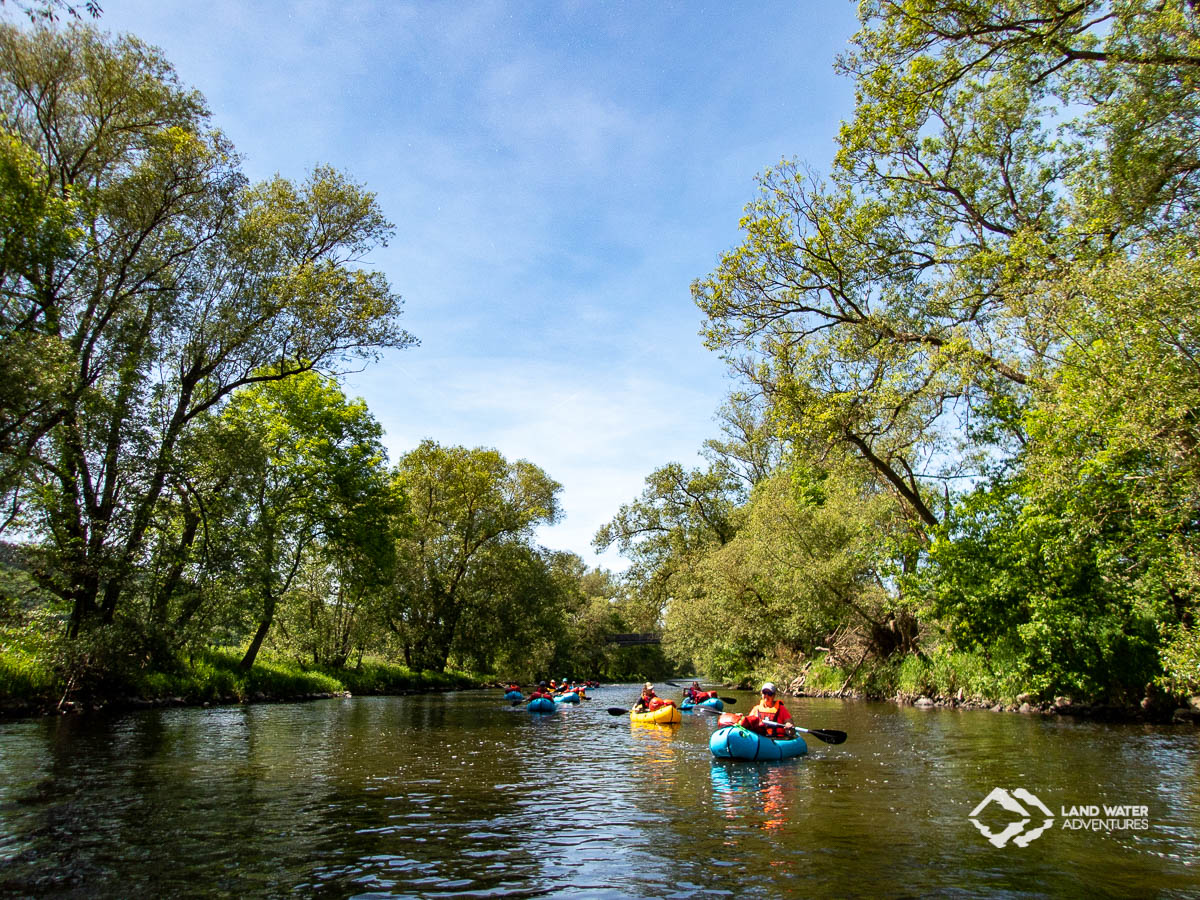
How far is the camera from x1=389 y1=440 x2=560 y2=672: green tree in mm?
42469

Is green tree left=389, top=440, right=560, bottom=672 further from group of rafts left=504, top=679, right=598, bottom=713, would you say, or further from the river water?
the river water

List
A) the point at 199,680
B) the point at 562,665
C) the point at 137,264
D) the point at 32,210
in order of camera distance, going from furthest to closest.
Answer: the point at 562,665, the point at 199,680, the point at 137,264, the point at 32,210

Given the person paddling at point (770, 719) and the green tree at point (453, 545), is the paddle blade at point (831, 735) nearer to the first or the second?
the person paddling at point (770, 719)

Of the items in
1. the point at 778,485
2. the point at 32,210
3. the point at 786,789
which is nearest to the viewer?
the point at 786,789

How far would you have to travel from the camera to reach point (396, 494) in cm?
3509

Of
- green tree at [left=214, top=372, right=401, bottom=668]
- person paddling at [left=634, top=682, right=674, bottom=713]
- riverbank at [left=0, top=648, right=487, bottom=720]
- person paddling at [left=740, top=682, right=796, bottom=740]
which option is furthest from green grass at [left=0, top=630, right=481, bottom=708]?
person paddling at [left=740, top=682, right=796, bottom=740]

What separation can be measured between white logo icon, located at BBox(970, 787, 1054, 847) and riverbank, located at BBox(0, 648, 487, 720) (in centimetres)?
2121

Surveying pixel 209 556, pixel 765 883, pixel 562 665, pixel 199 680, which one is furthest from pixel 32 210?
pixel 562 665

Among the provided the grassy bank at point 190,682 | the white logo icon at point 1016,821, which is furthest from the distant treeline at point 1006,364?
the grassy bank at point 190,682

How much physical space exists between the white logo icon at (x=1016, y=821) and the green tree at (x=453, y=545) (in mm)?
36313

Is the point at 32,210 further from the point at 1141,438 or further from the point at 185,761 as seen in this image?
the point at 1141,438

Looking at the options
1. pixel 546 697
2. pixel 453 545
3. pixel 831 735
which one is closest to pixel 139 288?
pixel 546 697

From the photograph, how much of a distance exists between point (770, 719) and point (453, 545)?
33748mm

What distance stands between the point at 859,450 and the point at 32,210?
23540mm
